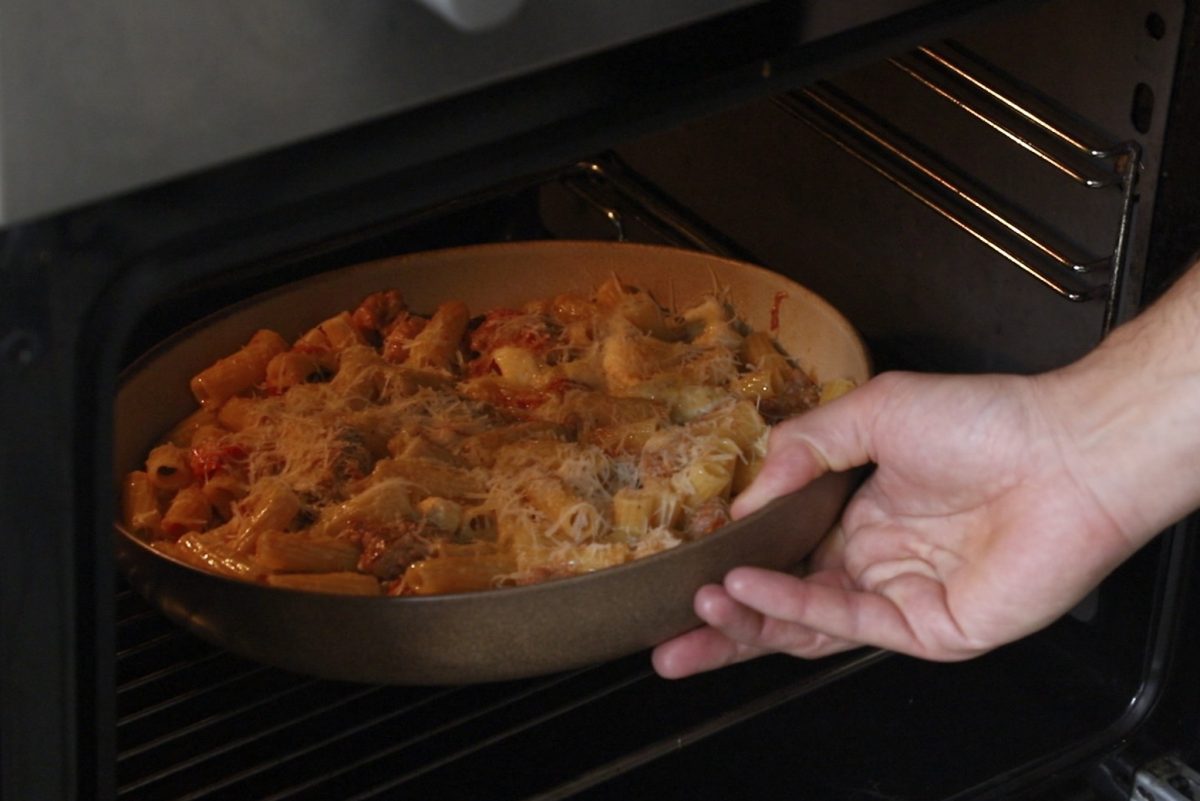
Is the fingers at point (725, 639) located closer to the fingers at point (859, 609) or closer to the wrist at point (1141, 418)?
the fingers at point (859, 609)

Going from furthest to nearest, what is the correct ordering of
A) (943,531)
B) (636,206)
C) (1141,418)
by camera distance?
(636,206), (943,531), (1141,418)

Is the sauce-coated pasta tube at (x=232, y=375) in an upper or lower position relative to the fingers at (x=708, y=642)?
upper

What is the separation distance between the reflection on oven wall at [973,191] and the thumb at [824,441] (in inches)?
7.4

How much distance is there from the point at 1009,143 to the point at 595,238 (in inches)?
19.9

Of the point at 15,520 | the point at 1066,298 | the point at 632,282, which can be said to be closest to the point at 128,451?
the point at 632,282

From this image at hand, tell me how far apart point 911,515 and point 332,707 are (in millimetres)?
428

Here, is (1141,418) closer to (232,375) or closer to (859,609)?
(859,609)

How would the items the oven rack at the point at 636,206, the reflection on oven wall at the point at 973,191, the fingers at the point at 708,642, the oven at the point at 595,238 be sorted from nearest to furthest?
the oven at the point at 595,238
the fingers at the point at 708,642
the reflection on oven wall at the point at 973,191
the oven rack at the point at 636,206

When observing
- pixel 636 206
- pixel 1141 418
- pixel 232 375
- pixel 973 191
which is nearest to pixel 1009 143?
pixel 973 191

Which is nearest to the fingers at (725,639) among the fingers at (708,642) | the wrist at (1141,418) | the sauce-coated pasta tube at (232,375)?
the fingers at (708,642)

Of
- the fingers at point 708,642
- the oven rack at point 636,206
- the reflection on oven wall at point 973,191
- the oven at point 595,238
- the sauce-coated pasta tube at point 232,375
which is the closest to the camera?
the oven at point 595,238

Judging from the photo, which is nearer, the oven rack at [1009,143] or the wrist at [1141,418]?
the wrist at [1141,418]

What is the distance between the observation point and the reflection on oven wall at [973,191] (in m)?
1.08

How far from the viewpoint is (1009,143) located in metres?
1.17
